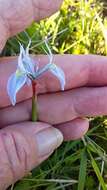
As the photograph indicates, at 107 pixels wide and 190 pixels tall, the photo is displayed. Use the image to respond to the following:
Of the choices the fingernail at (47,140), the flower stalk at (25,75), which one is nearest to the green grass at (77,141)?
the fingernail at (47,140)

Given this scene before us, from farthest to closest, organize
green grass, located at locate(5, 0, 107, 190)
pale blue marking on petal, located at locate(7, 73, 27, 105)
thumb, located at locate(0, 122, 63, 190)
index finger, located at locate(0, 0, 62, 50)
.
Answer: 1. green grass, located at locate(5, 0, 107, 190)
2. index finger, located at locate(0, 0, 62, 50)
3. thumb, located at locate(0, 122, 63, 190)
4. pale blue marking on petal, located at locate(7, 73, 27, 105)

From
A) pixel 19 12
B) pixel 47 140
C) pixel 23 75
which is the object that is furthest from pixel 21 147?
pixel 19 12

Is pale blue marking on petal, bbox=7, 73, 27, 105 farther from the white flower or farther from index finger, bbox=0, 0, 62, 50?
index finger, bbox=0, 0, 62, 50

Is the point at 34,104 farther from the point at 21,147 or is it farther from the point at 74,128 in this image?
the point at 74,128

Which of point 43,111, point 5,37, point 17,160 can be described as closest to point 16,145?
point 17,160

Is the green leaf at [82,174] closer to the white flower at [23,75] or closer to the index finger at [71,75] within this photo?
the index finger at [71,75]

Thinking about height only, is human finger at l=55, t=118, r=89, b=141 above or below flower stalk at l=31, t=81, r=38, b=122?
below

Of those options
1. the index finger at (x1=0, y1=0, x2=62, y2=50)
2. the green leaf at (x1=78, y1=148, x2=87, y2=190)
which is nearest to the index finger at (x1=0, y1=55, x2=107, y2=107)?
the index finger at (x1=0, y1=0, x2=62, y2=50)
